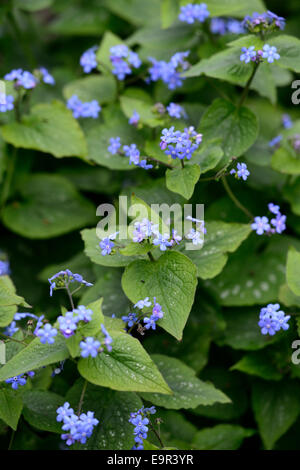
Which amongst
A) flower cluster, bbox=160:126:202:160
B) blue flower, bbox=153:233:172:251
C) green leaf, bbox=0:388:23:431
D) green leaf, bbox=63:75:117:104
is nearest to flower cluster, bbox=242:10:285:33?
A: flower cluster, bbox=160:126:202:160

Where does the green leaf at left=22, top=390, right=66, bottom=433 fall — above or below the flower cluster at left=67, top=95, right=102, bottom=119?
below

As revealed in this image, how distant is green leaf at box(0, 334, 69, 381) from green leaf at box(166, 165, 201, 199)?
0.96 m

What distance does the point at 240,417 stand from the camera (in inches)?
133

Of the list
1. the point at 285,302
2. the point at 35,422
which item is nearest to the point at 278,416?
the point at 285,302

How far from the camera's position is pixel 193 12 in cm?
349

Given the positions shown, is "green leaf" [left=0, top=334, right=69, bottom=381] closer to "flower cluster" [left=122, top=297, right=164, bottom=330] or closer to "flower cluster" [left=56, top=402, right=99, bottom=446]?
"flower cluster" [left=56, top=402, right=99, bottom=446]

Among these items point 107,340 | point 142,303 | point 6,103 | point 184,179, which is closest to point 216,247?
point 184,179

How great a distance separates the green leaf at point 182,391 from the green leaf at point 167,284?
1.47 feet

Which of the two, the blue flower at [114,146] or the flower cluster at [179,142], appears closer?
the flower cluster at [179,142]

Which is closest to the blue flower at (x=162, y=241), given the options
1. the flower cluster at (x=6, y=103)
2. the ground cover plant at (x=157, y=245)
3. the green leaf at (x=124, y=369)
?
the ground cover plant at (x=157, y=245)

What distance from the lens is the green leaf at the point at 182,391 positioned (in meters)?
2.62

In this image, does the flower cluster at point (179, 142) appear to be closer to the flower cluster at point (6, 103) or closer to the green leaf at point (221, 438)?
the flower cluster at point (6, 103)

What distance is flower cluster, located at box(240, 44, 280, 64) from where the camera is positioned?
270cm

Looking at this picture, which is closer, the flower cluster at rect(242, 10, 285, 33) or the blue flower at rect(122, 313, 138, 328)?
the blue flower at rect(122, 313, 138, 328)
